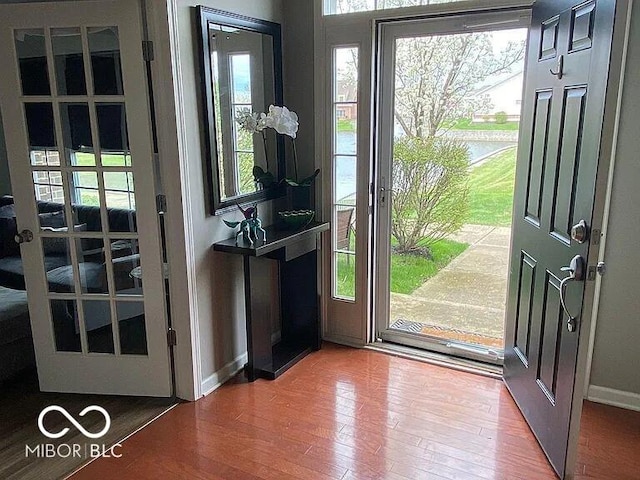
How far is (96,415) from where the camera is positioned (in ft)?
Result: 8.66

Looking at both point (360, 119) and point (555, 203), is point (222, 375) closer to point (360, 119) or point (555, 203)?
point (360, 119)

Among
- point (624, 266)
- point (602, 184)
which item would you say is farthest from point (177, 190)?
point (624, 266)

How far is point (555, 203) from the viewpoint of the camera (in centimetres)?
218

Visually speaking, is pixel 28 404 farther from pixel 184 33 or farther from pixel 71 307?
pixel 184 33

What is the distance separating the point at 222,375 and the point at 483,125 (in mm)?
2023

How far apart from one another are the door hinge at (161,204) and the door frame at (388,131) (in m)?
1.29

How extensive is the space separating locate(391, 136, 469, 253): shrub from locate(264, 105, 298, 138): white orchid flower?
0.69m

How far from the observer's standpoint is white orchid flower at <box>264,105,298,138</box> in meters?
2.86

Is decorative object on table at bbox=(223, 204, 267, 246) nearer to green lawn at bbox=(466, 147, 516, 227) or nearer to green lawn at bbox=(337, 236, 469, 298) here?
green lawn at bbox=(337, 236, 469, 298)

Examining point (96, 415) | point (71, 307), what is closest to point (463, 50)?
point (71, 307)

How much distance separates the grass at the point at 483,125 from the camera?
2.86m

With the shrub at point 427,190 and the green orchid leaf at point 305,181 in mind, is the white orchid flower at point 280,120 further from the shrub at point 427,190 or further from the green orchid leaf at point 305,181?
the shrub at point 427,190

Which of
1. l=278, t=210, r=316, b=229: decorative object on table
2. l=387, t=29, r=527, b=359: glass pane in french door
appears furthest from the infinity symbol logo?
l=387, t=29, r=527, b=359: glass pane in french door

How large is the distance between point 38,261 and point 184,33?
4.45ft
